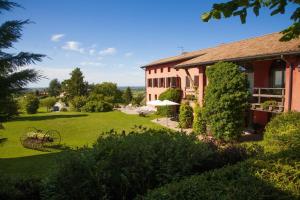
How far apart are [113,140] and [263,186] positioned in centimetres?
351

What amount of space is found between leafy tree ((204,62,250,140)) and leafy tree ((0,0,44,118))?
473 inches

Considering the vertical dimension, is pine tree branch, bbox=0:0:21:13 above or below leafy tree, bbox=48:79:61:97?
above

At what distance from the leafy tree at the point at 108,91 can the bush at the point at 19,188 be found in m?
40.9

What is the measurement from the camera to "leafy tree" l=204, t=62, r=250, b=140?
14.9 metres

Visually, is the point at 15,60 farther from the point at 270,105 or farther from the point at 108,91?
the point at 108,91

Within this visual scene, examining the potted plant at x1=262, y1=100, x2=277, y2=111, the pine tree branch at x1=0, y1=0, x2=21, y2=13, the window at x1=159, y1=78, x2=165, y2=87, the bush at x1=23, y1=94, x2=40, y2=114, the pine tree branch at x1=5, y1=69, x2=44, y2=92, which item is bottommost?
the bush at x1=23, y1=94, x2=40, y2=114

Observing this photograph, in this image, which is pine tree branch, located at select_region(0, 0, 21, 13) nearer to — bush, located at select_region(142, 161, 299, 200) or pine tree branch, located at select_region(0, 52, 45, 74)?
pine tree branch, located at select_region(0, 52, 45, 74)

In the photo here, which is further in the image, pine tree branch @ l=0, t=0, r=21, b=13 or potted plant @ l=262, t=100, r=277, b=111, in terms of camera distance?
potted plant @ l=262, t=100, r=277, b=111

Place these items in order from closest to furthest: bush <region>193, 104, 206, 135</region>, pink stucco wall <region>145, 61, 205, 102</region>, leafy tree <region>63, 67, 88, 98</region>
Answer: bush <region>193, 104, 206, 135</region> → pink stucco wall <region>145, 61, 205, 102</region> → leafy tree <region>63, 67, 88, 98</region>

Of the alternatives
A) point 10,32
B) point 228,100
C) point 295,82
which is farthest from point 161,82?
point 10,32

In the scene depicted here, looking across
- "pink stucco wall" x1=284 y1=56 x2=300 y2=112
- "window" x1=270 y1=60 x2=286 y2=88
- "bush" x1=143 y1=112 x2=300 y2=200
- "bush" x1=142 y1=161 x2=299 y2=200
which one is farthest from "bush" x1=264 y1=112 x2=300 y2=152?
"window" x1=270 y1=60 x2=286 y2=88

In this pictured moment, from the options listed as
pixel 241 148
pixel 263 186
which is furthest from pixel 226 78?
pixel 263 186

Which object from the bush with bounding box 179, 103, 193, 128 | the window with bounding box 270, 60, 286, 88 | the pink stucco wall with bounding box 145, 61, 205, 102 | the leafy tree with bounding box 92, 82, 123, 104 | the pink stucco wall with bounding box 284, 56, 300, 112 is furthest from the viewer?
the leafy tree with bounding box 92, 82, 123, 104

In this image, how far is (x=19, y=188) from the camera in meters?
6.97
